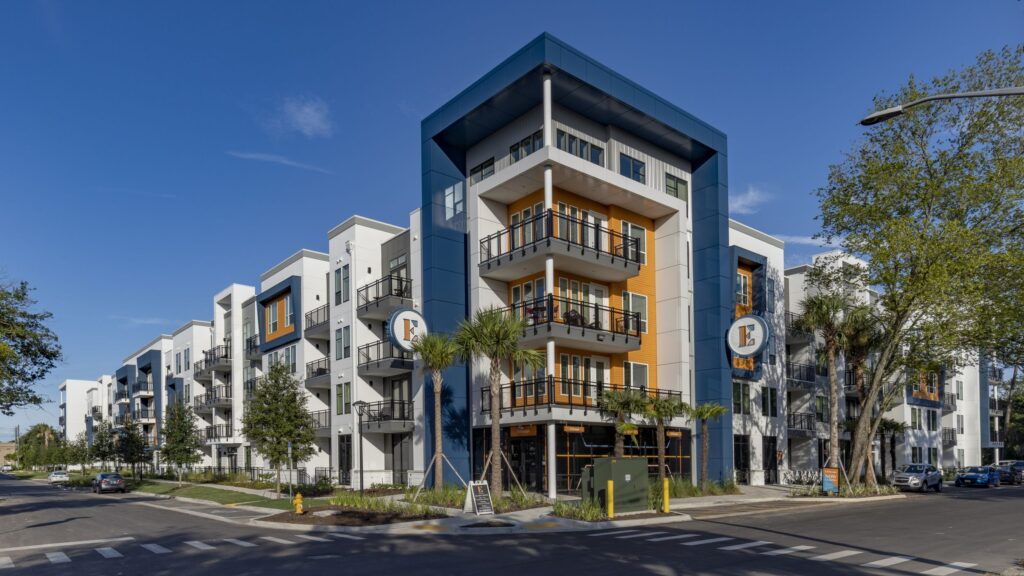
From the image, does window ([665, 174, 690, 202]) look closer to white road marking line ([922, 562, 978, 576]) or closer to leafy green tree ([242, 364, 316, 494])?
leafy green tree ([242, 364, 316, 494])

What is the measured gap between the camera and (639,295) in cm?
3766

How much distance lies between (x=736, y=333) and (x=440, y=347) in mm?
16462

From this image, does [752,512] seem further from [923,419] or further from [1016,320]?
[923,419]

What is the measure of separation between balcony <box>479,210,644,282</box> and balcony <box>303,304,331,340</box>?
14.2 m

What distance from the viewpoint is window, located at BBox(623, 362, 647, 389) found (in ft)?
119

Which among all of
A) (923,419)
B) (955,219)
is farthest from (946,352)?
(923,419)

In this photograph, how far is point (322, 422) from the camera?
149 ft

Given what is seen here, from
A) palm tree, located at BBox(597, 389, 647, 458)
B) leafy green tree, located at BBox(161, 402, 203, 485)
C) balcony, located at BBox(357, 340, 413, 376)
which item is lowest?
leafy green tree, located at BBox(161, 402, 203, 485)

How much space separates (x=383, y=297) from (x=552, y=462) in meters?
13.6

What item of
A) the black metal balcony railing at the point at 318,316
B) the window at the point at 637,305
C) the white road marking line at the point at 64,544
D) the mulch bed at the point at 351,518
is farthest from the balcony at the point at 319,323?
the white road marking line at the point at 64,544

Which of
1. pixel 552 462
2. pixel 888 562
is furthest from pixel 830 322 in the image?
pixel 888 562

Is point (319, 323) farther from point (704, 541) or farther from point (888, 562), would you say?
point (888, 562)

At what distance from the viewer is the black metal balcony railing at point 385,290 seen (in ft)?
129

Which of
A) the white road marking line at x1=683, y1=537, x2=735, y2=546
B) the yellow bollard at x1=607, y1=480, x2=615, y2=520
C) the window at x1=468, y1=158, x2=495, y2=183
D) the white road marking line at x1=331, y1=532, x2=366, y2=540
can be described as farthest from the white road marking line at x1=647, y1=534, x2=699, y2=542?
the window at x1=468, y1=158, x2=495, y2=183
